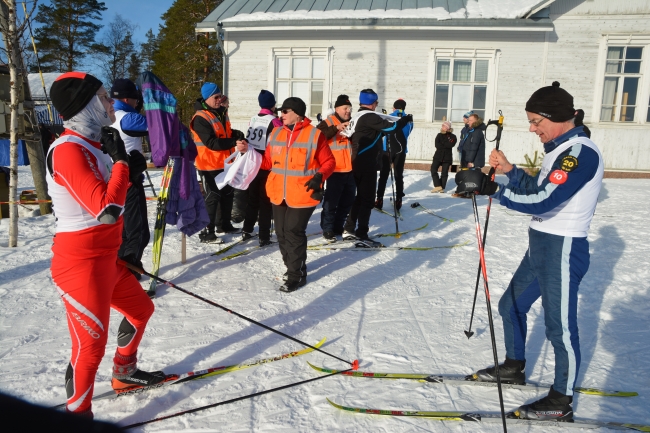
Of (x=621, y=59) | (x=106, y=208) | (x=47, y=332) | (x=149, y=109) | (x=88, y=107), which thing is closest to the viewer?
(x=106, y=208)

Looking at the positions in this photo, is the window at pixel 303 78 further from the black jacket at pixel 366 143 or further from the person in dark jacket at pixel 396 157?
the black jacket at pixel 366 143

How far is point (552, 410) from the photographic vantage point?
9.35ft

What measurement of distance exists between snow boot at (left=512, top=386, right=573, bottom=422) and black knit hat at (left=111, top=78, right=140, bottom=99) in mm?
4305

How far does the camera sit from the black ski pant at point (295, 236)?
498 cm

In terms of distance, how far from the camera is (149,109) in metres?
4.63

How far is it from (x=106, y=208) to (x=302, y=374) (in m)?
1.79

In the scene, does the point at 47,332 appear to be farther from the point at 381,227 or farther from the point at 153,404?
the point at 381,227

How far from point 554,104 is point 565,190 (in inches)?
21.0

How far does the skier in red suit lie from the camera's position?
2350 millimetres

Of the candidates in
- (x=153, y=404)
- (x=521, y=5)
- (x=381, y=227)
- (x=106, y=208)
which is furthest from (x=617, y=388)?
(x=521, y=5)

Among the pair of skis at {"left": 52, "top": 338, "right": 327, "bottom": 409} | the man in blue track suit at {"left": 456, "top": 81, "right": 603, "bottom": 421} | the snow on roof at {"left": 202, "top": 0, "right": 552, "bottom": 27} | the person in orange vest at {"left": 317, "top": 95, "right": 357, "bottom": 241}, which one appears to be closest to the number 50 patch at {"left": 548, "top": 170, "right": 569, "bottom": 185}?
the man in blue track suit at {"left": 456, "top": 81, "right": 603, "bottom": 421}

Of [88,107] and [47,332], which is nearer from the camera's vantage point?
[88,107]

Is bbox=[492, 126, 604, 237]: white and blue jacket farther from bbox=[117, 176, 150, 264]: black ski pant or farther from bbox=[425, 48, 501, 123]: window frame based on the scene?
bbox=[425, 48, 501, 123]: window frame

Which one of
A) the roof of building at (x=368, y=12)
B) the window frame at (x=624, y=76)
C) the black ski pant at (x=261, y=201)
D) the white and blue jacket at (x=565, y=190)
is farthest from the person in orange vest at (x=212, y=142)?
the window frame at (x=624, y=76)
